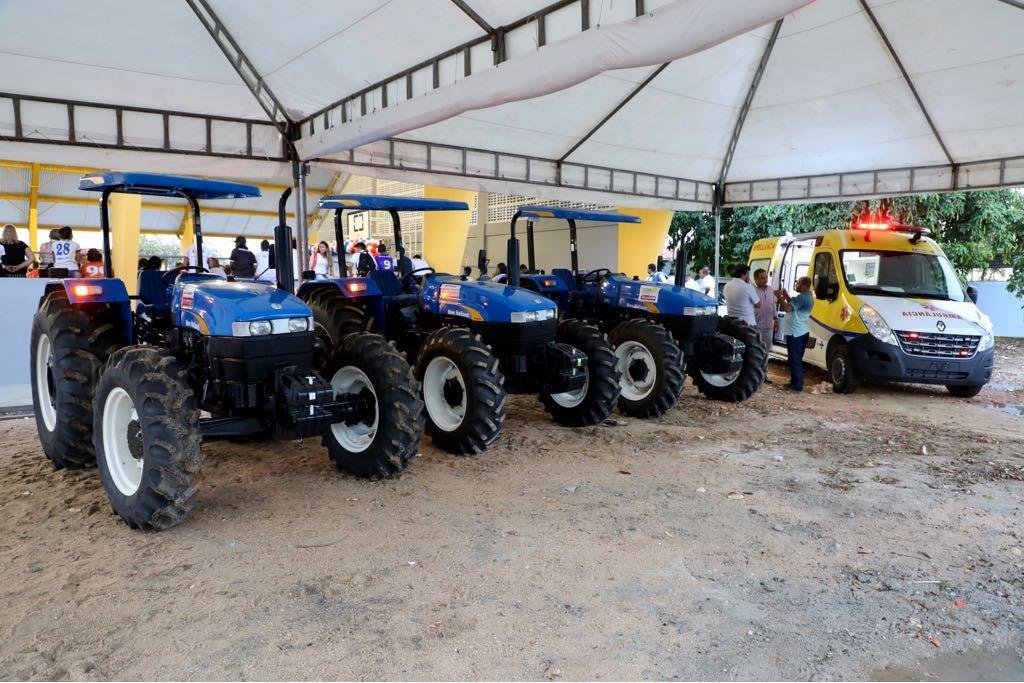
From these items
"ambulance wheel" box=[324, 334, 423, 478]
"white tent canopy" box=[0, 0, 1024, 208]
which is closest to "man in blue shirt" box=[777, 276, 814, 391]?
"white tent canopy" box=[0, 0, 1024, 208]

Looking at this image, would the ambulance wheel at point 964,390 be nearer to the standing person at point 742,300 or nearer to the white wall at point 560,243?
the standing person at point 742,300

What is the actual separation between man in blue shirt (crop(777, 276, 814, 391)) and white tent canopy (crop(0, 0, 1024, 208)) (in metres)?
2.85

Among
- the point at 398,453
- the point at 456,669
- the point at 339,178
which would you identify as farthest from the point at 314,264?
the point at 339,178

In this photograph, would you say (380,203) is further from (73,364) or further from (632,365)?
(632,365)

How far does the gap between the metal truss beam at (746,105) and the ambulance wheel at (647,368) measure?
372 cm

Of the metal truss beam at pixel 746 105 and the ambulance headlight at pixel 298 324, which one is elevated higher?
the metal truss beam at pixel 746 105

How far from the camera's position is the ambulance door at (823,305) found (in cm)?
852

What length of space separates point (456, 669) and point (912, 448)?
16.0 feet

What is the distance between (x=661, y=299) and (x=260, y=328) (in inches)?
168

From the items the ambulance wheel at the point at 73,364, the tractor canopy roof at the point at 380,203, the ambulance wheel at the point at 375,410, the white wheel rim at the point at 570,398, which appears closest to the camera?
the ambulance wheel at the point at 375,410

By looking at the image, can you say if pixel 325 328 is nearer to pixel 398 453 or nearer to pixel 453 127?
pixel 398 453

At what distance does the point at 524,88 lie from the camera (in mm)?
6062

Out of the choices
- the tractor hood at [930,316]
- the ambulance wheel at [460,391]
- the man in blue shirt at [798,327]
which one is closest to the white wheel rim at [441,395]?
the ambulance wheel at [460,391]

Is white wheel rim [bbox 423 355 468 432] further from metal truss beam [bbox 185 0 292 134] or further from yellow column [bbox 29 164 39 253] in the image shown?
yellow column [bbox 29 164 39 253]
